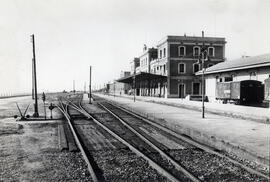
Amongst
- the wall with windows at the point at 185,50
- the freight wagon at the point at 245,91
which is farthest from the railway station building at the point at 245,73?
the wall with windows at the point at 185,50

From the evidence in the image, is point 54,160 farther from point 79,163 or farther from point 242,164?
point 242,164

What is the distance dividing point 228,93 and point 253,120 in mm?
12431

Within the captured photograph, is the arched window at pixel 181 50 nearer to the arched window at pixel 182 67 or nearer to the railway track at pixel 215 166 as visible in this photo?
the arched window at pixel 182 67

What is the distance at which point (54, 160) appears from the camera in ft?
23.5

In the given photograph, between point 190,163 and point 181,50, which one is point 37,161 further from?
point 181,50

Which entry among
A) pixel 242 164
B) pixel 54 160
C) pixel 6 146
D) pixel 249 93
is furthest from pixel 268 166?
pixel 249 93

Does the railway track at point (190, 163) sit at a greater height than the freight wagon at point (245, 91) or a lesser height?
lesser

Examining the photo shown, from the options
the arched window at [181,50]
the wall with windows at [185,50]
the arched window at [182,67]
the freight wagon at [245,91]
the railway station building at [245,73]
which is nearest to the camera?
the railway station building at [245,73]

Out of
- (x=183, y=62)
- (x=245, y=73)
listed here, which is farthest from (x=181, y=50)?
(x=245, y=73)

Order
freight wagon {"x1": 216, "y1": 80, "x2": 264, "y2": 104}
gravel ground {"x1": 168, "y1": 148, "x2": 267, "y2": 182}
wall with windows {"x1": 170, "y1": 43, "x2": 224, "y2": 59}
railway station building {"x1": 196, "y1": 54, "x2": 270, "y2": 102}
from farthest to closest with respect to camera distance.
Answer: wall with windows {"x1": 170, "y1": 43, "x2": 224, "y2": 59}, freight wagon {"x1": 216, "y1": 80, "x2": 264, "y2": 104}, railway station building {"x1": 196, "y1": 54, "x2": 270, "y2": 102}, gravel ground {"x1": 168, "y1": 148, "x2": 267, "y2": 182}

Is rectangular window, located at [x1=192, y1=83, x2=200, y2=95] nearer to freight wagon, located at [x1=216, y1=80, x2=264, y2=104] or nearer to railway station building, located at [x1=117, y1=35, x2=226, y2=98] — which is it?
railway station building, located at [x1=117, y1=35, x2=226, y2=98]

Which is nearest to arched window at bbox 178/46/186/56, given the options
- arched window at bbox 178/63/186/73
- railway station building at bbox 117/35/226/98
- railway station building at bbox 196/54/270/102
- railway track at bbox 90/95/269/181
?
railway station building at bbox 117/35/226/98

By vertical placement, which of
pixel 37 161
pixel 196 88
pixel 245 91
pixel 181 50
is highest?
pixel 181 50

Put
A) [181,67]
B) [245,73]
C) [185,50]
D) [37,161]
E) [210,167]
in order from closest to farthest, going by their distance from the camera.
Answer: [210,167] → [37,161] → [245,73] → [185,50] → [181,67]
